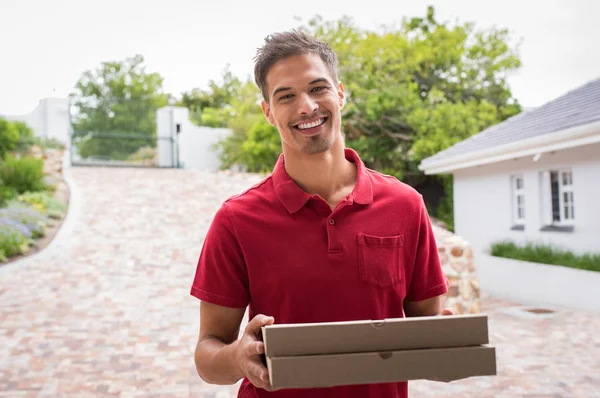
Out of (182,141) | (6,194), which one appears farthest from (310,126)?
(182,141)

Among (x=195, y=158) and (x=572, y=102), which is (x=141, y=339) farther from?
(x=195, y=158)

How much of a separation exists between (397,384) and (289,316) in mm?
312

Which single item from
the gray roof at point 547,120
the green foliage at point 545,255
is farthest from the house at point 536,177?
the green foliage at point 545,255

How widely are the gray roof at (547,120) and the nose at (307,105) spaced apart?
752cm

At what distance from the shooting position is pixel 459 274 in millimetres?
7570

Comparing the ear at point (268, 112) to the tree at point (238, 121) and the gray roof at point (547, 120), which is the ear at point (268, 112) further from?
the tree at point (238, 121)

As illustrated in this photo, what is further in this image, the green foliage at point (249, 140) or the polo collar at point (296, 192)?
the green foliage at point (249, 140)

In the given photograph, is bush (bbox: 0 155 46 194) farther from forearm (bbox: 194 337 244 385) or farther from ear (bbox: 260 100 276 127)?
forearm (bbox: 194 337 244 385)

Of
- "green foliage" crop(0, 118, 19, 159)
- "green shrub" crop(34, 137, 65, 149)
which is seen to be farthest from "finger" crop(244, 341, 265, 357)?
"green shrub" crop(34, 137, 65, 149)

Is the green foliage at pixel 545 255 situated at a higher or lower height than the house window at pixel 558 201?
lower

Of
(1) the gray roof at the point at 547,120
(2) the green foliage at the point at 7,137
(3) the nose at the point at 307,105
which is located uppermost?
(2) the green foliage at the point at 7,137

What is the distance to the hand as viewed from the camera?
117 cm

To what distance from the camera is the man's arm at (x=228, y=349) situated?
1190 mm

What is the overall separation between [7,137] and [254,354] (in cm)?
1638
